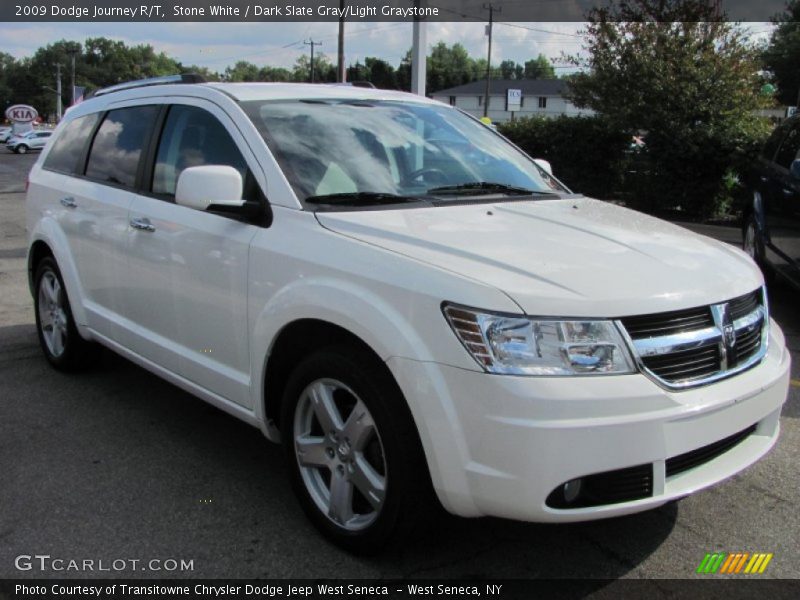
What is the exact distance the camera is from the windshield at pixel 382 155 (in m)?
3.26

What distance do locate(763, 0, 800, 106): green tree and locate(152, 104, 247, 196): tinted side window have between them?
65.4 metres

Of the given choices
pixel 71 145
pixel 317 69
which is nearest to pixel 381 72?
pixel 317 69

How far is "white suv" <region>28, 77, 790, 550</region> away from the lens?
7.66 ft

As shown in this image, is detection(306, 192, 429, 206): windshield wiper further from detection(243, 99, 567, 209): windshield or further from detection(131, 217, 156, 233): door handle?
detection(131, 217, 156, 233): door handle

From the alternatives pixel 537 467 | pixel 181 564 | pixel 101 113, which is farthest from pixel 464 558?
pixel 101 113

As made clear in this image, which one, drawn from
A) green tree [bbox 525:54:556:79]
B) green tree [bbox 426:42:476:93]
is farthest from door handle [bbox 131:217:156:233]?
green tree [bbox 525:54:556:79]

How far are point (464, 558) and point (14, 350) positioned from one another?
4.20 m

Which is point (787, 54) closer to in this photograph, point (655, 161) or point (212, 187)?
point (655, 161)

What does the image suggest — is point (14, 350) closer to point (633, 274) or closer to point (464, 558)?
point (464, 558)

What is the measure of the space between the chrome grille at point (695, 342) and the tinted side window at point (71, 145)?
3.78 metres

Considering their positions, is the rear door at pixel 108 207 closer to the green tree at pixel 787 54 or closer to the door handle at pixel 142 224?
the door handle at pixel 142 224

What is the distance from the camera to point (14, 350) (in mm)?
5605

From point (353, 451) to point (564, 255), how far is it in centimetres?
106

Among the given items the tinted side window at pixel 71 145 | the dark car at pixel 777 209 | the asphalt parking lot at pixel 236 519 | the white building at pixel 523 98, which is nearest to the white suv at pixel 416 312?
the asphalt parking lot at pixel 236 519
